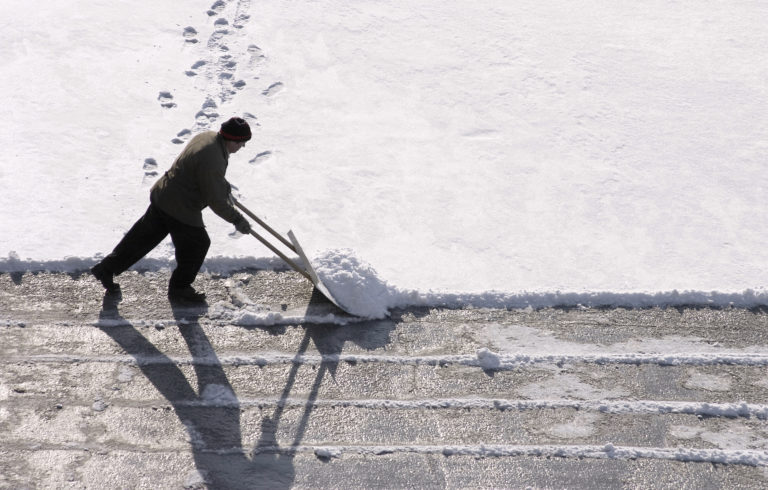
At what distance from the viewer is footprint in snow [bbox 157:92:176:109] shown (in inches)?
294

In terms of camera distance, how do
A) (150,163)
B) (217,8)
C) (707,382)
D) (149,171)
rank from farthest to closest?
(217,8)
(150,163)
(149,171)
(707,382)

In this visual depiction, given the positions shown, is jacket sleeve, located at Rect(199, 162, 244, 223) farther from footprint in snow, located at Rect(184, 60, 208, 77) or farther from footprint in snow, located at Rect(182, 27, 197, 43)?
footprint in snow, located at Rect(182, 27, 197, 43)

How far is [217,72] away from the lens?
798 centimetres

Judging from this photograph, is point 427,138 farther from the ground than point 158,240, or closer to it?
farther from the ground

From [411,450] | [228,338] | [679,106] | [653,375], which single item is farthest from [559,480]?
[679,106]

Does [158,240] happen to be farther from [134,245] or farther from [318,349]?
[318,349]

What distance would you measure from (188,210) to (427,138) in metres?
3.09

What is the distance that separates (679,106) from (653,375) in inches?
156

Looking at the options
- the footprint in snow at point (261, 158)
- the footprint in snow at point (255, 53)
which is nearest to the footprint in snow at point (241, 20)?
the footprint in snow at point (255, 53)

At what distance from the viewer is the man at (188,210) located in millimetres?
4906

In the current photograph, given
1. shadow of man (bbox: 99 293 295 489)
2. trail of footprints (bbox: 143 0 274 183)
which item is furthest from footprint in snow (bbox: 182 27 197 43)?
shadow of man (bbox: 99 293 295 489)

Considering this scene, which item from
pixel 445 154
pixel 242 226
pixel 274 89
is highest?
pixel 242 226

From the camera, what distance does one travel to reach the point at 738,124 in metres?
7.94

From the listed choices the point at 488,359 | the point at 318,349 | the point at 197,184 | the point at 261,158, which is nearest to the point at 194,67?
the point at 261,158
